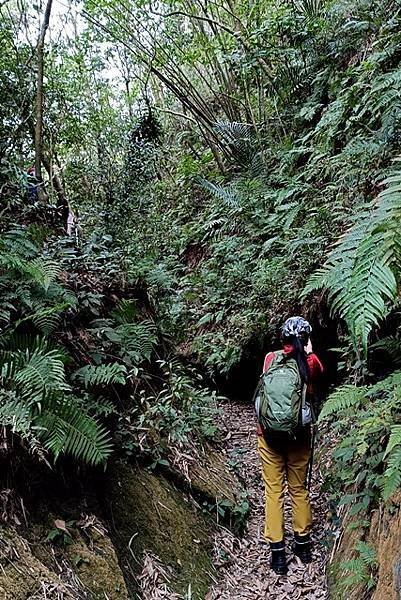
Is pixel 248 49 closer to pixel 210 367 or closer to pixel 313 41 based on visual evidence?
pixel 313 41

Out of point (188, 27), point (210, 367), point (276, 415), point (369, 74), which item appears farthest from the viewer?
point (188, 27)

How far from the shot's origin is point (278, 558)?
3803mm

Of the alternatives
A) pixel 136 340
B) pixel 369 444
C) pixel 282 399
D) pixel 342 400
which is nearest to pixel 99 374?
pixel 136 340

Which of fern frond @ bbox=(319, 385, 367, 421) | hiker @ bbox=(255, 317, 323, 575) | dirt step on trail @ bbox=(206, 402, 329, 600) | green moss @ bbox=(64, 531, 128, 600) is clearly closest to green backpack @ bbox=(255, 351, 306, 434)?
hiker @ bbox=(255, 317, 323, 575)

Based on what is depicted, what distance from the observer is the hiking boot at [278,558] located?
3775 millimetres

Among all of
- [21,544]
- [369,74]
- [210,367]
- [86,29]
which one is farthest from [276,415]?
[86,29]

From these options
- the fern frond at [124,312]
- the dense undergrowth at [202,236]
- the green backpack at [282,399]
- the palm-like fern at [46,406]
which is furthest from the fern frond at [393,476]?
the fern frond at [124,312]

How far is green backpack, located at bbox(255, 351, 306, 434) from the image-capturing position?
147 inches

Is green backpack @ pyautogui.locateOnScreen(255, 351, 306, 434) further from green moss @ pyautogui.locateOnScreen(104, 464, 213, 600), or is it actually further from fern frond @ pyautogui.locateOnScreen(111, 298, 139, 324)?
fern frond @ pyautogui.locateOnScreen(111, 298, 139, 324)

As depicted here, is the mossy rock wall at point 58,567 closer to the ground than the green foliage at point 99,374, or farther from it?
closer to the ground

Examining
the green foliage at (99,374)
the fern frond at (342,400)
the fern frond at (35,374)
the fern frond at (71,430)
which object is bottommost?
the fern frond at (342,400)

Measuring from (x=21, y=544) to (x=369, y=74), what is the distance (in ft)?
21.1

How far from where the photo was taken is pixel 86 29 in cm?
1193

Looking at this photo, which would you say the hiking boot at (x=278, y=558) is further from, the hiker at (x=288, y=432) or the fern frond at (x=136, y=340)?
the fern frond at (x=136, y=340)
